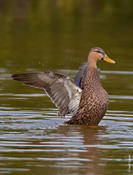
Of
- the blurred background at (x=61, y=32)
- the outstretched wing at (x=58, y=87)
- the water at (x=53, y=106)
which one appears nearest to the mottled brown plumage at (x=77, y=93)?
the outstretched wing at (x=58, y=87)

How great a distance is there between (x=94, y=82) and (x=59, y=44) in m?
11.7

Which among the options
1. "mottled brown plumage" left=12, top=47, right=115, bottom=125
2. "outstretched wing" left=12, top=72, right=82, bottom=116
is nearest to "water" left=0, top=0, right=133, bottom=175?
"mottled brown plumage" left=12, top=47, right=115, bottom=125

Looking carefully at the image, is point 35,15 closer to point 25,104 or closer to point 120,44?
point 120,44

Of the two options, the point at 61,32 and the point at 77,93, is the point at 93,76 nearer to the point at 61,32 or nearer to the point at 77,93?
the point at 77,93

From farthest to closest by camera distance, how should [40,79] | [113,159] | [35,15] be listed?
[35,15]
[40,79]
[113,159]

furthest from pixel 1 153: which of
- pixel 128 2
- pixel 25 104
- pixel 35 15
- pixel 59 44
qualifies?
pixel 128 2

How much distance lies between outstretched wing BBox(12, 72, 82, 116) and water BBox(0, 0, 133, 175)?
327 mm

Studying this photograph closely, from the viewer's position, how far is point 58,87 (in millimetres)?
10953

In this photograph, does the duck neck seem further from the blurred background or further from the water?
the blurred background

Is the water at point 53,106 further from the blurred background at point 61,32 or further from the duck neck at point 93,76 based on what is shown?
the duck neck at point 93,76

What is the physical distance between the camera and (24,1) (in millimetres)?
36031

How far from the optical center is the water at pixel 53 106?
8.52 metres

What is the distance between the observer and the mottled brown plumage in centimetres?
1082

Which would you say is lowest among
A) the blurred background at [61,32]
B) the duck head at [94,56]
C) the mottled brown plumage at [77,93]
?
the blurred background at [61,32]
